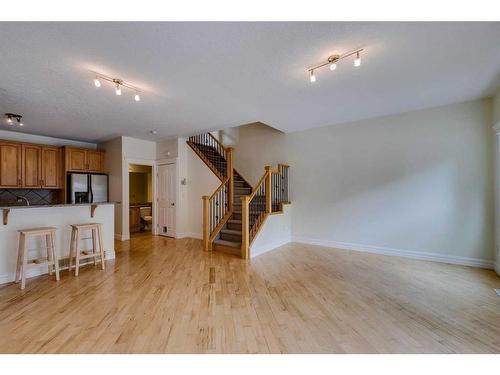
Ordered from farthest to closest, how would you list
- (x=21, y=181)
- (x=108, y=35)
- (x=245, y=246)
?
(x=21, y=181) → (x=245, y=246) → (x=108, y=35)

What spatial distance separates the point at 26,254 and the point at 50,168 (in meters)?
3.35

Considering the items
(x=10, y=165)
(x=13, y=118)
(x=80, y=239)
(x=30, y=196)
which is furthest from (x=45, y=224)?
(x=30, y=196)

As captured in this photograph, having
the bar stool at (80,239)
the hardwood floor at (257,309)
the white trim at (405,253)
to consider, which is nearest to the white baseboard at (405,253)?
the white trim at (405,253)

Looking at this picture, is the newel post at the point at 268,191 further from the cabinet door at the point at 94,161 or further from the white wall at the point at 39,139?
the white wall at the point at 39,139

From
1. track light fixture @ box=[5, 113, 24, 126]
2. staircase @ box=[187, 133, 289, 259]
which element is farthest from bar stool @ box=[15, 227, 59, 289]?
staircase @ box=[187, 133, 289, 259]

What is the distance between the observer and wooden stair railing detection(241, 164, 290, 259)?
4.20 metres

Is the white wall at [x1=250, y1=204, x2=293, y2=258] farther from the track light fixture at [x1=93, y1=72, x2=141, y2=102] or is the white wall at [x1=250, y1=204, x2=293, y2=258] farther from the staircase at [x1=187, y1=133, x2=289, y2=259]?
the track light fixture at [x1=93, y1=72, x2=141, y2=102]

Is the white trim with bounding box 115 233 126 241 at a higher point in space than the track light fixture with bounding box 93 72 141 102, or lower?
lower

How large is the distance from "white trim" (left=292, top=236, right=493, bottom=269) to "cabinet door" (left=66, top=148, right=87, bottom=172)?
18.9 feet

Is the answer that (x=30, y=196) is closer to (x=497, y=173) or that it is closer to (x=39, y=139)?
(x=39, y=139)

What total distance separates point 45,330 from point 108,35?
2653mm
